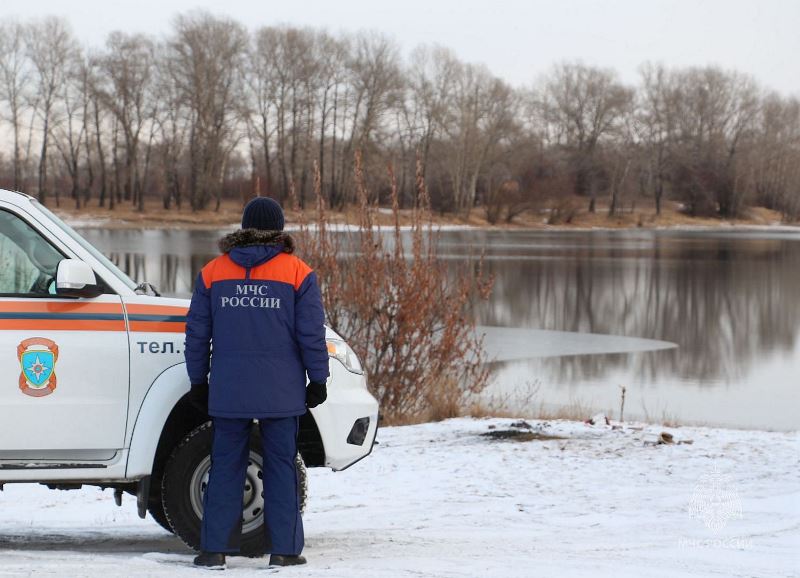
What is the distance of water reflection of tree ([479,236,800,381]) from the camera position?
61.9ft

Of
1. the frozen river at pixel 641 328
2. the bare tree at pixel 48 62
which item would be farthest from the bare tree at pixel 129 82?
the frozen river at pixel 641 328

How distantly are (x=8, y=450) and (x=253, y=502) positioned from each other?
1.27m

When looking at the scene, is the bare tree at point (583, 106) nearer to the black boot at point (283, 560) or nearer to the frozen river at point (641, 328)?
the frozen river at point (641, 328)

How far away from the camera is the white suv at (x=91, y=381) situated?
17.0 feet

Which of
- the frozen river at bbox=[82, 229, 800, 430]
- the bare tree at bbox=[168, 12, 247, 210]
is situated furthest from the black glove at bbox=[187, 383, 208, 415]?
the bare tree at bbox=[168, 12, 247, 210]

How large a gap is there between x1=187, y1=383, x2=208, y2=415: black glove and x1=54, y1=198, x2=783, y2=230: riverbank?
53797 mm

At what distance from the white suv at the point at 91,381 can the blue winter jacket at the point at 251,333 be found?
1.32 feet

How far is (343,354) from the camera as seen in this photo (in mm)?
5789

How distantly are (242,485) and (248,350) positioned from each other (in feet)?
2.36

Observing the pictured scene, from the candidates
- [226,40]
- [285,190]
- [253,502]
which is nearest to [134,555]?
[253,502]

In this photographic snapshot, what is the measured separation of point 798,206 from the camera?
99688 mm

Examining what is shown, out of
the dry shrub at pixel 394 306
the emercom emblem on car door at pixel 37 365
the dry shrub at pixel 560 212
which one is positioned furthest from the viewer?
the dry shrub at pixel 560 212

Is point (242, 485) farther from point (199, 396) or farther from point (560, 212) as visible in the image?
point (560, 212)

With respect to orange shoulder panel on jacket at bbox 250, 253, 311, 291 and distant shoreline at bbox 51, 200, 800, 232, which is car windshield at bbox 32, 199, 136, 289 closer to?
orange shoulder panel on jacket at bbox 250, 253, 311, 291
